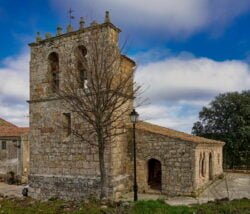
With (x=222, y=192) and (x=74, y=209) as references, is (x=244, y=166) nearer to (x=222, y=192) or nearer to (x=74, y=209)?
(x=222, y=192)

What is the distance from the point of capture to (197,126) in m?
31.5

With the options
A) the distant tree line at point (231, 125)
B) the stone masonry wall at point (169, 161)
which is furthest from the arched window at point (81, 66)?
the distant tree line at point (231, 125)

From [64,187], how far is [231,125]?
61.8 feet

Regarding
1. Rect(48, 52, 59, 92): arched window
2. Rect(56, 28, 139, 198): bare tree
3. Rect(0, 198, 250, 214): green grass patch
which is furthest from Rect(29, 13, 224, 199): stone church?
Rect(0, 198, 250, 214): green grass patch

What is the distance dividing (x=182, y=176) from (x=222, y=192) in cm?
247

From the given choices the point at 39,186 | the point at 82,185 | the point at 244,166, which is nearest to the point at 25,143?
the point at 39,186

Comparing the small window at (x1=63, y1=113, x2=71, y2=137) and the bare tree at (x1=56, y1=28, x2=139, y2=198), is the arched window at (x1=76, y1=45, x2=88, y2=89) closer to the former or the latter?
the bare tree at (x1=56, y1=28, x2=139, y2=198)

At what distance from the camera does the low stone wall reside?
47.9 ft

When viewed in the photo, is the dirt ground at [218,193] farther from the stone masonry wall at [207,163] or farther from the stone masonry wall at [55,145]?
the stone masonry wall at [55,145]

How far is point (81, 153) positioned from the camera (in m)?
15.2

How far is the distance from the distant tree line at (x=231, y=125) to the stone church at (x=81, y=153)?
11.8 meters

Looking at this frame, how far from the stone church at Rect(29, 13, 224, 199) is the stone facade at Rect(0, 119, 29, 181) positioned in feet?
34.8

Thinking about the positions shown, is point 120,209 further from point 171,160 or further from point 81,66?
point 81,66

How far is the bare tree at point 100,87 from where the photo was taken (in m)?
12.1
